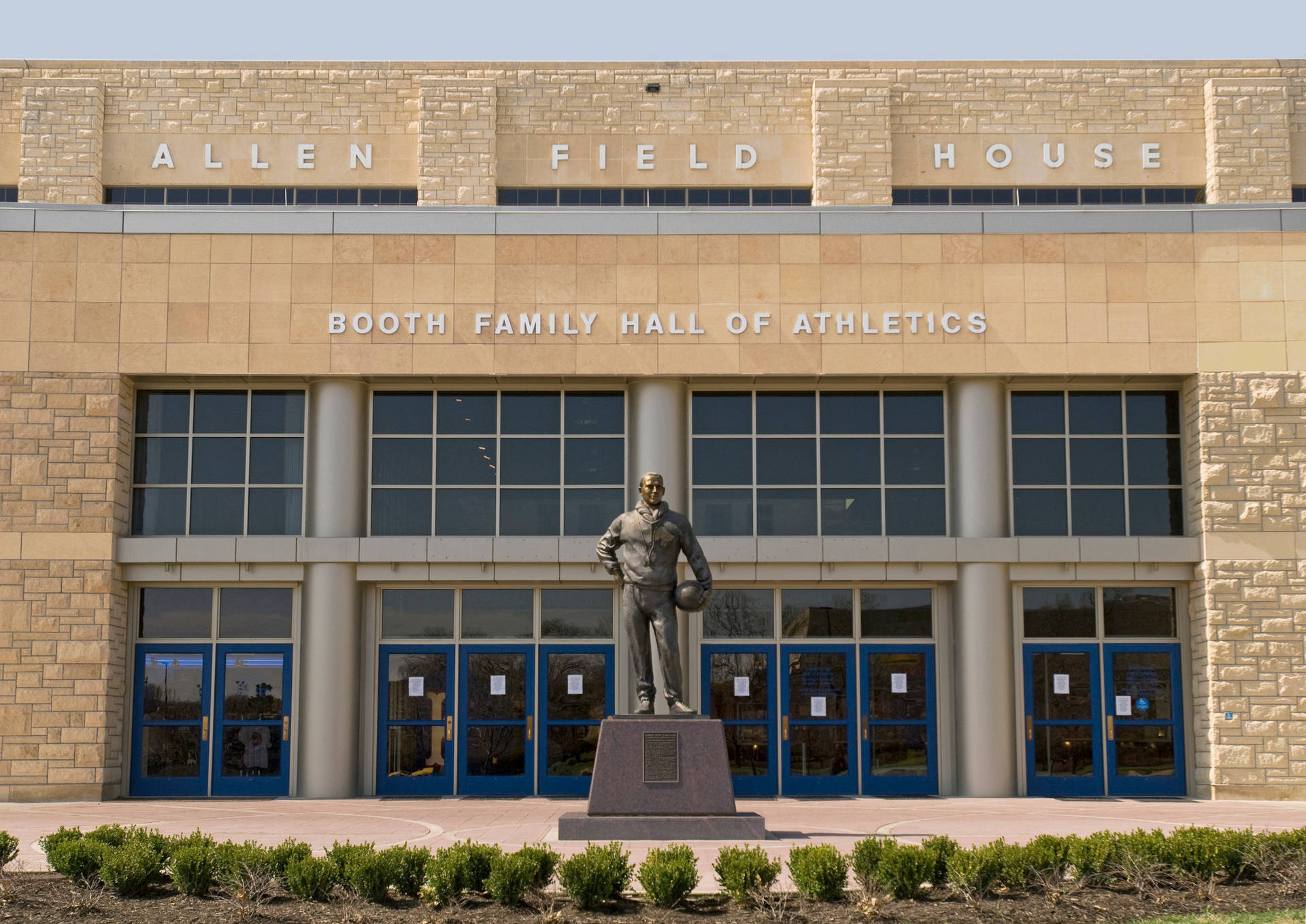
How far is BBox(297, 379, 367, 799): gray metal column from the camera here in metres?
21.6

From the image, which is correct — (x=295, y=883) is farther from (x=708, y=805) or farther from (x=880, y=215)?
(x=880, y=215)

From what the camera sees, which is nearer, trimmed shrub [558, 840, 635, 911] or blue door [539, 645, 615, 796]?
trimmed shrub [558, 840, 635, 911]

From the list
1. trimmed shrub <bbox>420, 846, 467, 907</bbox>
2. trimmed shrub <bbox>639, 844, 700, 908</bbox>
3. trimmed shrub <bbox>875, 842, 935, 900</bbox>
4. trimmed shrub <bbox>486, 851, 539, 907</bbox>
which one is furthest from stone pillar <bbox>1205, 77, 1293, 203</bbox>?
trimmed shrub <bbox>420, 846, 467, 907</bbox>

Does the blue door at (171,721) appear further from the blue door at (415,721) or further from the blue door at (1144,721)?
the blue door at (1144,721)

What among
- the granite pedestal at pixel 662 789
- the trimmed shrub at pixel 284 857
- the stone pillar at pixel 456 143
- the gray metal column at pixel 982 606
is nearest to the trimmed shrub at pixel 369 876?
the trimmed shrub at pixel 284 857

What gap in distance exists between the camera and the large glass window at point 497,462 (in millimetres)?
22578

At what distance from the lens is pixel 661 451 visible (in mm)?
22250

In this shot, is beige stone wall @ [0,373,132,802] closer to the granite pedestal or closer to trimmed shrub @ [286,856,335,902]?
the granite pedestal

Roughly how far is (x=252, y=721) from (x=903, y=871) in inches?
555

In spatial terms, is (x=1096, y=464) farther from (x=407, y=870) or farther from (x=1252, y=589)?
(x=407, y=870)

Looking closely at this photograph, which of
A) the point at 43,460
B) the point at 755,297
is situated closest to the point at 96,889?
the point at 43,460

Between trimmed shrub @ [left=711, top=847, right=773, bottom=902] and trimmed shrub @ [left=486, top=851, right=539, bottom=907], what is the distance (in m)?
1.46

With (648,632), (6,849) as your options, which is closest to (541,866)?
(6,849)

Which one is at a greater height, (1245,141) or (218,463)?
(1245,141)
